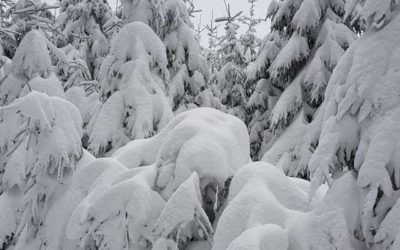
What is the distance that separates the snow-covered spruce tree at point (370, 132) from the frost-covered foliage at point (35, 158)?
2521 mm

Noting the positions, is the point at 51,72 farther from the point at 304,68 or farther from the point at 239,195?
the point at 304,68

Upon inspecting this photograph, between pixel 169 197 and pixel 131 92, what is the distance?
6.65 m

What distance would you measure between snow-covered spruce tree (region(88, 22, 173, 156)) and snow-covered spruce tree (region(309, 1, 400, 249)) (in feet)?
22.5

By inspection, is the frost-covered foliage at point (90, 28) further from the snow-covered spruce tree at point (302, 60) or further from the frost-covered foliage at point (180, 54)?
the snow-covered spruce tree at point (302, 60)

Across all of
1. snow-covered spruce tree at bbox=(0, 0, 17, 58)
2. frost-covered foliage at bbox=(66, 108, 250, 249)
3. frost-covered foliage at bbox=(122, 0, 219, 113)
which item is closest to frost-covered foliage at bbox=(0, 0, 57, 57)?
snow-covered spruce tree at bbox=(0, 0, 17, 58)

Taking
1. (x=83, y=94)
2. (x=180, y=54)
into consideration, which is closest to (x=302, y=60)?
(x=180, y=54)

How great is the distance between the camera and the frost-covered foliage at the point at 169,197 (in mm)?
3295

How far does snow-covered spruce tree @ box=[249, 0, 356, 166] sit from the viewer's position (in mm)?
12023

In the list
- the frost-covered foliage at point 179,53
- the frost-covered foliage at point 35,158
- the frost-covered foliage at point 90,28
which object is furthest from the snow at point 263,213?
the frost-covered foliage at point 90,28

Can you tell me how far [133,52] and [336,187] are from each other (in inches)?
313

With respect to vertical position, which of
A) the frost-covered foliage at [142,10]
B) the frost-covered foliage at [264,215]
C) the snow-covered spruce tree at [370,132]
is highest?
the snow-covered spruce tree at [370,132]

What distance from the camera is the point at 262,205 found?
3.18 m

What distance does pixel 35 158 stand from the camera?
429 cm

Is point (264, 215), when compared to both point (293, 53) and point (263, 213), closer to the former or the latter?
point (263, 213)
